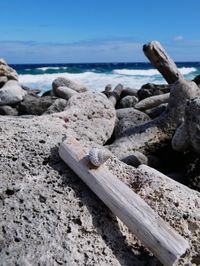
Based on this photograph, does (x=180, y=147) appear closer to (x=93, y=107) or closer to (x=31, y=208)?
(x=93, y=107)

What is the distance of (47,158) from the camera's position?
355 centimetres

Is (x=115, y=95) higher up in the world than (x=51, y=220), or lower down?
lower down

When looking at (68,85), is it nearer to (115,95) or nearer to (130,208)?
(115,95)

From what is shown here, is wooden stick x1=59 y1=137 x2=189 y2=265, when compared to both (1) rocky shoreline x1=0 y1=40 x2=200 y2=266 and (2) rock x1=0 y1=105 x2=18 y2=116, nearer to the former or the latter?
(1) rocky shoreline x1=0 y1=40 x2=200 y2=266

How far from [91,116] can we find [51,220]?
274 cm

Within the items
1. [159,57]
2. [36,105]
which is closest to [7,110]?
[36,105]

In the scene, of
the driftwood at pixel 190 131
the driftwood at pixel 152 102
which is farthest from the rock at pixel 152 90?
the driftwood at pixel 190 131

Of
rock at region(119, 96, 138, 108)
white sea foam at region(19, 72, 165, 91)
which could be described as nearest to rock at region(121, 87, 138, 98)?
rock at region(119, 96, 138, 108)

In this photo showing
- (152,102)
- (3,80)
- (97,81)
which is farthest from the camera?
(97,81)

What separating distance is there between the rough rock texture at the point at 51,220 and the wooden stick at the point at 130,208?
0.11 m

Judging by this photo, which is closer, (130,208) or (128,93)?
(130,208)

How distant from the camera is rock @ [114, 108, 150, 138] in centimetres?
683

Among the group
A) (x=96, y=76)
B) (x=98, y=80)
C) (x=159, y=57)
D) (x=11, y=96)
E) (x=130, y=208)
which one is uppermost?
(x=159, y=57)

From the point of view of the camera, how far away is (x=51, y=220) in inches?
120
